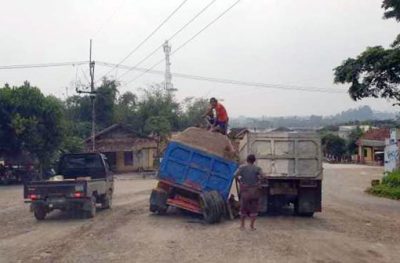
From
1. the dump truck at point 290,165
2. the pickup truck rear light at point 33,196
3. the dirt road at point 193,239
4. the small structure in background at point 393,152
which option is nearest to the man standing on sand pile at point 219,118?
the dump truck at point 290,165

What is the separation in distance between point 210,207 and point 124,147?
44652mm

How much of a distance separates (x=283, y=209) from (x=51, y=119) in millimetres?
29511

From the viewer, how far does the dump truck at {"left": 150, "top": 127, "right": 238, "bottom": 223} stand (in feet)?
53.2

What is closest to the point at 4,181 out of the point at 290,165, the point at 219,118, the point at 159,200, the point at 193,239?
the point at 159,200

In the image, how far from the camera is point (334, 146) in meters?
84.8

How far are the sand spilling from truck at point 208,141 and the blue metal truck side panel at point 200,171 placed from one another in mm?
193

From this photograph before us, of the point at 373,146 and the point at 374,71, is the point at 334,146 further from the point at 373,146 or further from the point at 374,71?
the point at 374,71

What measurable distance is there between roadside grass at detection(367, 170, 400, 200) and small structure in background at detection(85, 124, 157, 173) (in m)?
31.4

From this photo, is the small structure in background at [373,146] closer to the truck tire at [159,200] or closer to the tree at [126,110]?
the tree at [126,110]

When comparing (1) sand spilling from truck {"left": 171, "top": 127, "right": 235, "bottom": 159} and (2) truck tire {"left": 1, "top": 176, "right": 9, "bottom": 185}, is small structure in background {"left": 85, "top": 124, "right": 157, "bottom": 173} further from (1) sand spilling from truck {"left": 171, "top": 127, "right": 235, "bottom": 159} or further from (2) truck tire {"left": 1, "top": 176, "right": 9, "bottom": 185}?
(1) sand spilling from truck {"left": 171, "top": 127, "right": 235, "bottom": 159}

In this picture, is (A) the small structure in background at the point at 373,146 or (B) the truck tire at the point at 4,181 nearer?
(B) the truck tire at the point at 4,181

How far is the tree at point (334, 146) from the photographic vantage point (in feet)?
272

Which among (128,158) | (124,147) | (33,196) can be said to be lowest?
(128,158)

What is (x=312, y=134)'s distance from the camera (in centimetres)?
1694
